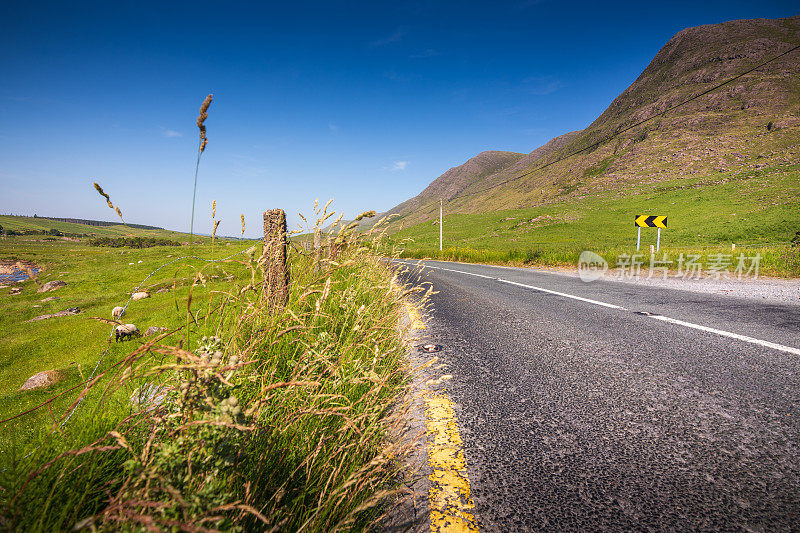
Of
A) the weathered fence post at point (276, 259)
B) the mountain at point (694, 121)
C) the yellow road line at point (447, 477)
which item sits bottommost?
the yellow road line at point (447, 477)

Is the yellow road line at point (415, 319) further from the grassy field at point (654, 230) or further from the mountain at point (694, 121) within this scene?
the mountain at point (694, 121)

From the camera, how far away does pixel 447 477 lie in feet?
5.56

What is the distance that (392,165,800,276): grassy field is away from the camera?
19547 millimetres

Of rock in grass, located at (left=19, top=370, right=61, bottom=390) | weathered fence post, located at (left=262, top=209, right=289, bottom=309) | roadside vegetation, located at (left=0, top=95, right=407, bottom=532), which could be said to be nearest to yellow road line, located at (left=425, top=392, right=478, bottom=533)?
roadside vegetation, located at (left=0, top=95, right=407, bottom=532)

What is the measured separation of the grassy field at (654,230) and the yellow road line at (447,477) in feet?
39.7

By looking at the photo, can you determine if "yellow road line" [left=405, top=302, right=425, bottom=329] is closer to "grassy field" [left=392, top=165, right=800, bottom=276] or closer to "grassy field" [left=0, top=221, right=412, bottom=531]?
"grassy field" [left=0, top=221, right=412, bottom=531]

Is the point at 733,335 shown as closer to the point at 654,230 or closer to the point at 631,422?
the point at 631,422

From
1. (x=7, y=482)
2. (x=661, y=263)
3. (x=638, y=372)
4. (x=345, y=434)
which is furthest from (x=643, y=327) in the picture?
(x=661, y=263)

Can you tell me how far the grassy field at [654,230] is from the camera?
1955 cm

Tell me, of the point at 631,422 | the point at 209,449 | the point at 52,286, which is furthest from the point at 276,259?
the point at 52,286

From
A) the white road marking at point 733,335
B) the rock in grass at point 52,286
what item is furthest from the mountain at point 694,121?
the rock in grass at point 52,286

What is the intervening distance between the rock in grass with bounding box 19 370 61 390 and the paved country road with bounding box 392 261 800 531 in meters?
6.56

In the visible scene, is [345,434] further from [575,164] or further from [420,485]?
[575,164]

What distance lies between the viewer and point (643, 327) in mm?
4238
